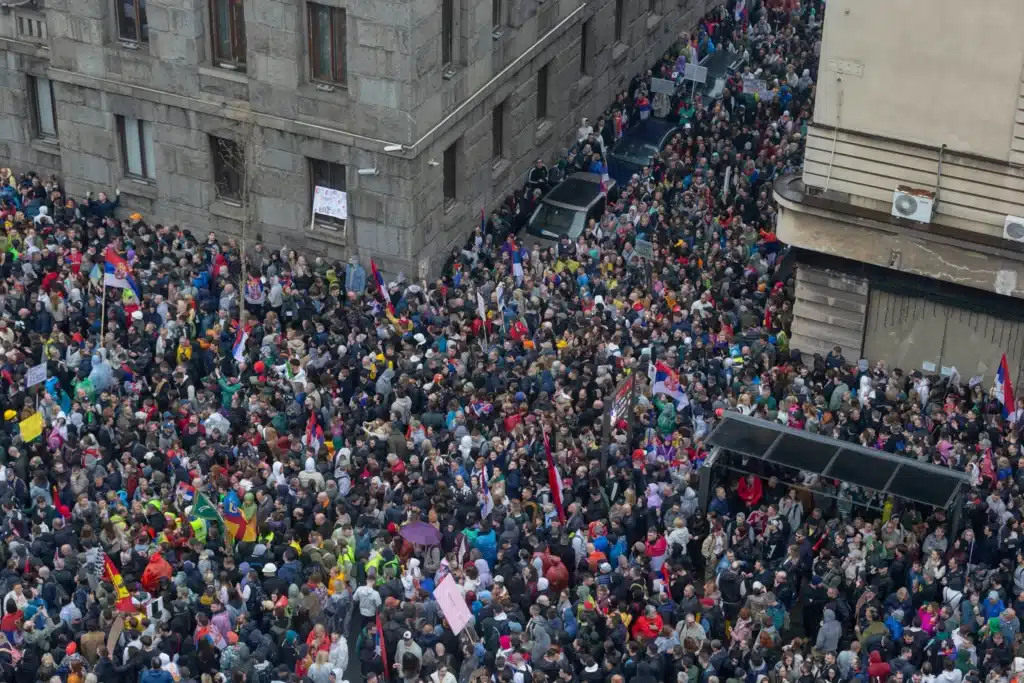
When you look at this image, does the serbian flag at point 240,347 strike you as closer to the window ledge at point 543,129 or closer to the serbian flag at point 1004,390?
the window ledge at point 543,129

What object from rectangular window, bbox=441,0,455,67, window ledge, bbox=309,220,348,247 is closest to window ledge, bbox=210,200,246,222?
window ledge, bbox=309,220,348,247

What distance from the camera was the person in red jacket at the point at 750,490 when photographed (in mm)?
31266

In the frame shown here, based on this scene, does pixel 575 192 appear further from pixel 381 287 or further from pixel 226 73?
pixel 226 73

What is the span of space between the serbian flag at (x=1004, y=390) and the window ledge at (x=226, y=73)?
1847 centimetres

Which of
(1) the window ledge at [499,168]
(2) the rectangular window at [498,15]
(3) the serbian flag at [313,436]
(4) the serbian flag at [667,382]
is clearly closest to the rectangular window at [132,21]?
(2) the rectangular window at [498,15]

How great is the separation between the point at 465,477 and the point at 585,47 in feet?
67.3

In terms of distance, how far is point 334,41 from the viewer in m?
39.1

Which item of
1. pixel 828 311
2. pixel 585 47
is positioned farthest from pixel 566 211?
pixel 828 311

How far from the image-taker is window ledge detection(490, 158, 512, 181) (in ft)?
144

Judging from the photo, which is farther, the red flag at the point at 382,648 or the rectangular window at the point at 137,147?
the rectangular window at the point at 137,147

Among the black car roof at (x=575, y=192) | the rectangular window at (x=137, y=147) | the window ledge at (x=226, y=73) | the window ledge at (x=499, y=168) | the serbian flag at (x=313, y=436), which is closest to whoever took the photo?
the serbian flag at (x=313, y=436)

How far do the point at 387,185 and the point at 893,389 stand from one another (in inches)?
501

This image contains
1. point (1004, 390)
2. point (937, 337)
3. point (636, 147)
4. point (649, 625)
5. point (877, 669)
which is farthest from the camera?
point (636, 147)

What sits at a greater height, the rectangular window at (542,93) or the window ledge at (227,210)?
the rectangular window at (542,93)
